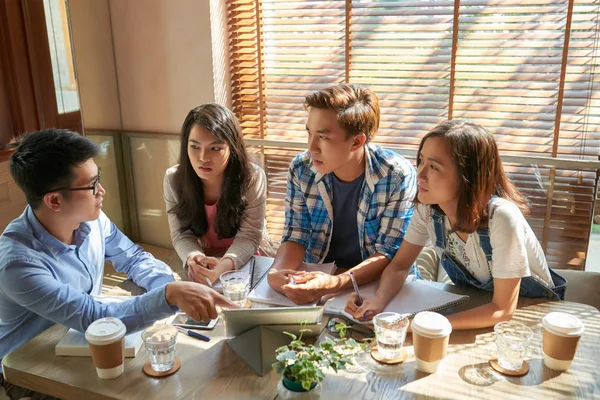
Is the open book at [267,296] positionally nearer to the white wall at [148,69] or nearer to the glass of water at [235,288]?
the glass of water at [235,288]

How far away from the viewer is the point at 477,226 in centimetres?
161

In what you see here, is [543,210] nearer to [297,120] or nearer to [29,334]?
[297,120]

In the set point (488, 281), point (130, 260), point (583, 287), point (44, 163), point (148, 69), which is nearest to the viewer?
point (44, 163)

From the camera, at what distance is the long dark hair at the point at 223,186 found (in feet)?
7.31

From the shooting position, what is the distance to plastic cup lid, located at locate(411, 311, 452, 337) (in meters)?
1.26

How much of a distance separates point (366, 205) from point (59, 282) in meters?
1.09

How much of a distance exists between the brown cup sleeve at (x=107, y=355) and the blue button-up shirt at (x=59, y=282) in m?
0.17

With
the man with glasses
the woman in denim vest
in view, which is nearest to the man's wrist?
the man with glasses

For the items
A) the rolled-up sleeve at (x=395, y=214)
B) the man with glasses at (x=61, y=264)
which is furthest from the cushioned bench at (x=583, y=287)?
the man with glasses at (x=61, y=264)

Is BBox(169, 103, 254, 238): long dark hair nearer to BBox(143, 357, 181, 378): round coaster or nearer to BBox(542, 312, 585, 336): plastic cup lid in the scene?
BBox(143, 357, 181, 378): round coaster

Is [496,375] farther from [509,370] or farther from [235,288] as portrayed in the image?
[235,288]

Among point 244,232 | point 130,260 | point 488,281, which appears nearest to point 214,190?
point 244,232

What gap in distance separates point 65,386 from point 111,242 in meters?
0.74

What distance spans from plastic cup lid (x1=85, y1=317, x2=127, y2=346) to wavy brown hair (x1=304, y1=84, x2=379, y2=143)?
105 cm
